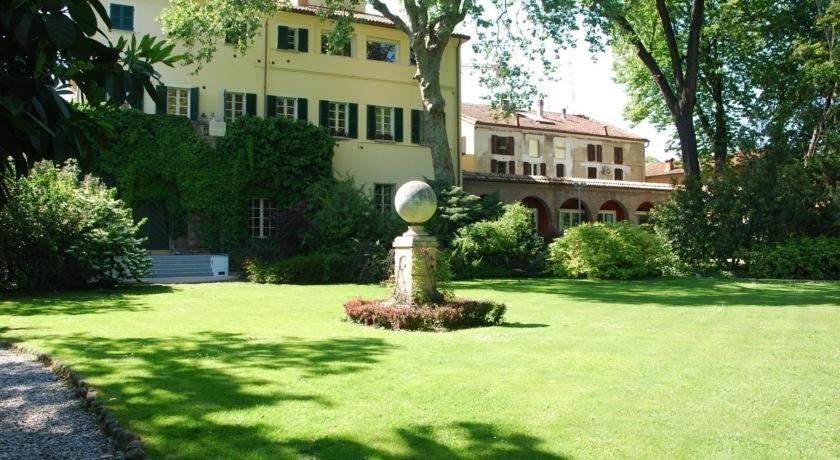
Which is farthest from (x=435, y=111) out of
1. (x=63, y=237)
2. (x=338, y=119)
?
(x=63, y=237)

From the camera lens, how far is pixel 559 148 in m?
54.0

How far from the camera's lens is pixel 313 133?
27.7m

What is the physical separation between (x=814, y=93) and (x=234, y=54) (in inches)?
969

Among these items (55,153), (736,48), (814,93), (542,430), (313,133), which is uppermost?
(736,48)

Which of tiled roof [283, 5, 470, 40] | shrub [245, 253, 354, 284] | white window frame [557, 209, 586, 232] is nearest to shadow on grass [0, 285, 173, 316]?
shrub [245, 253, 354, 284]

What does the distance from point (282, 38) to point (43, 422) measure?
2539 cm

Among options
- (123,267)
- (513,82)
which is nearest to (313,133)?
(513,82)

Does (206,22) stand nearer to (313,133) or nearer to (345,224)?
(313,133)

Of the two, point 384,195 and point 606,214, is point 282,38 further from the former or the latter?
point 606,214

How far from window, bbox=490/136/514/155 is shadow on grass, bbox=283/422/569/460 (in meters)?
46.3

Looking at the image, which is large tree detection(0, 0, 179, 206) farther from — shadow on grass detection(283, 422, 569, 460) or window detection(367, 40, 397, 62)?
window detection(367, 40, 397, 62)

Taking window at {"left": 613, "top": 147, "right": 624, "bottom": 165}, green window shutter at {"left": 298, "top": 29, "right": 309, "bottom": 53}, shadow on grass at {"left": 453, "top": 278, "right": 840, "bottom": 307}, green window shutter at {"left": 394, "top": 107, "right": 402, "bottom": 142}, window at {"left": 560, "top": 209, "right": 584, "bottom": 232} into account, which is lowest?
shadow on grass at {"left": 453, "top": 278, "right": 840, "bottom": 307}

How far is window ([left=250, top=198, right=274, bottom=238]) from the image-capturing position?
28.2 m

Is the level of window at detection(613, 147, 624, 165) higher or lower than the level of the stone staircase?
higher
